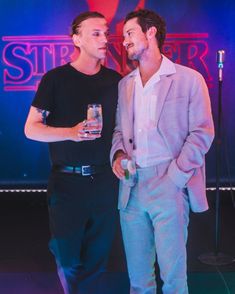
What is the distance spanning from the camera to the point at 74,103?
2.93 metres

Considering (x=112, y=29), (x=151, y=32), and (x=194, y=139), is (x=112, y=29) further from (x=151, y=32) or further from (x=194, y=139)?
(x=194, y=139)

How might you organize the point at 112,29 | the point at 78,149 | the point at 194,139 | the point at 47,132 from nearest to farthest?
1. the point at 194,139
2. the point at 47,132
3. the point at 78,149
4. the point at 112,29

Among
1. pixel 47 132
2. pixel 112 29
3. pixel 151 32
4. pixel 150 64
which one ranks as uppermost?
pixel 112 29

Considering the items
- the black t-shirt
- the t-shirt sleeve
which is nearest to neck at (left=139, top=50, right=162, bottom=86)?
the black t-shirt

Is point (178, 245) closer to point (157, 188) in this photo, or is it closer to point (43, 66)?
point (157, 188)

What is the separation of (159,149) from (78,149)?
1.59 feet

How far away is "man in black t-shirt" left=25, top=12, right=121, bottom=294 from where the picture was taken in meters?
2.93

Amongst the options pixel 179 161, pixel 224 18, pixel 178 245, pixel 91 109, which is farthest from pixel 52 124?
pixel 224 18

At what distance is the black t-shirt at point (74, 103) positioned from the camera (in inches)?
115

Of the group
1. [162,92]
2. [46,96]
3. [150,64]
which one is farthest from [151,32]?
[46,96]

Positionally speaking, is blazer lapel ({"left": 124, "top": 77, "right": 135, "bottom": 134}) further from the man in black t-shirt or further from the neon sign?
the neon sign

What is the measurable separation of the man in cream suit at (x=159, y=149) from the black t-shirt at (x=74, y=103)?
0.32 feet

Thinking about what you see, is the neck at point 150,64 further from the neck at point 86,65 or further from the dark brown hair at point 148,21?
the neck at point 86,65

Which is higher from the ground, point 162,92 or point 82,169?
point 162,92
